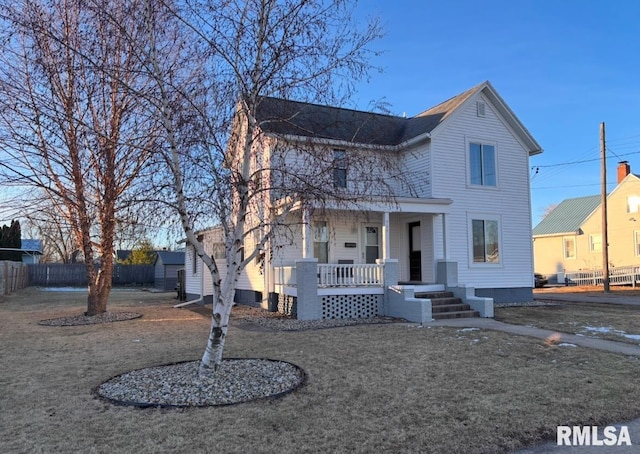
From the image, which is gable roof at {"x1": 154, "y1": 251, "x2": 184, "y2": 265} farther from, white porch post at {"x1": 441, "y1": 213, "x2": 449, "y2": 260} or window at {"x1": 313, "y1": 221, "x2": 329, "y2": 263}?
white porch post at {"x1": 441, "y1": 213, "x2": 449, "y2": 260}

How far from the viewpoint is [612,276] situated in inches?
1136

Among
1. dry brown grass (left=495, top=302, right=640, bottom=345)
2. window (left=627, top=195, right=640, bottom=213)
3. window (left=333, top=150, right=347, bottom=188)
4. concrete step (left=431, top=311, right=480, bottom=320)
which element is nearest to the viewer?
window (left=333, top=150, right=347, bottom=188)

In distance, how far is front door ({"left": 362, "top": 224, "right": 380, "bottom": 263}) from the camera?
15883 mm

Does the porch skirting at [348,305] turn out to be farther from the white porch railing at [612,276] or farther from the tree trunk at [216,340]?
the white porch railing at [612,276]

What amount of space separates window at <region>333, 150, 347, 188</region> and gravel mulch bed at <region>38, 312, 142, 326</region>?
943 centimetres

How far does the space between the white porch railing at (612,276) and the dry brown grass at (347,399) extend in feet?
76.8

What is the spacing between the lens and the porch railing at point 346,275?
12923 mm

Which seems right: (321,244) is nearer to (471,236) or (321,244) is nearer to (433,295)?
(433,295)

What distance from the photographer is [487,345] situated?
8.51m

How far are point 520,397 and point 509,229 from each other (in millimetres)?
12709

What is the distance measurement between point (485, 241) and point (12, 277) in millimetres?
26449

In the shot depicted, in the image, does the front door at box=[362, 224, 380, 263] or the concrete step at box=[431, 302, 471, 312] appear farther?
the front door at box=[362, 224, 380, 263]

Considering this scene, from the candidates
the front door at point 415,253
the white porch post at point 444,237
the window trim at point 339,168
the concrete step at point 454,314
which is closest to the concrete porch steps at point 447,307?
the concrete step at point 454,314

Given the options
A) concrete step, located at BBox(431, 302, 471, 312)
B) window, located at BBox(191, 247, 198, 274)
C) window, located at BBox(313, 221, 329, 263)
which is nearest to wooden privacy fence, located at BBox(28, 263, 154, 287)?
window, located at BBox(191, 247, 198, 274)
